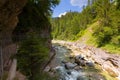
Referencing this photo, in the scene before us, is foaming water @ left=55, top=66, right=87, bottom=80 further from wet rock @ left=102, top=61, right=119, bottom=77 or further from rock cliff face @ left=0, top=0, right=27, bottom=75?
rock cliff face @ left=0, top=0, right=27, bottom=75

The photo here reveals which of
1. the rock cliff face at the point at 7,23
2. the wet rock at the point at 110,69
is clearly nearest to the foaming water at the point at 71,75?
the wet rock at the point at 110,69

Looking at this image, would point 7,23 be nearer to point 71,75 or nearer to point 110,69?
point 71,75

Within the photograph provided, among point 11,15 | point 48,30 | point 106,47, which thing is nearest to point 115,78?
point 48,30

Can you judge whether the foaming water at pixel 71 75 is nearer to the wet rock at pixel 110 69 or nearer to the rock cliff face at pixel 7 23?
the wet rock at pixel 110 69

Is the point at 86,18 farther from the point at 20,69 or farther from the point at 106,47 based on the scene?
the point at 20,69

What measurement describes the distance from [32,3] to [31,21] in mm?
2130

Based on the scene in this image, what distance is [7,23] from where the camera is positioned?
14.9 m

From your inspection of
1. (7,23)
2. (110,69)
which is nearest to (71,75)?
(110,69)

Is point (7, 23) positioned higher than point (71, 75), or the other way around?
point (7, 23)

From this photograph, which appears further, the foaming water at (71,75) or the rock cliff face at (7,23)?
the foaming water at (71,75)

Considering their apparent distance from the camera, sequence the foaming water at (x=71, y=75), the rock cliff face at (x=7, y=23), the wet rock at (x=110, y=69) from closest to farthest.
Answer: the rock cliff face at (x=7, y=23) → the foaming water at (x=71, y=75) → the wet rock at (x=110, y=69)

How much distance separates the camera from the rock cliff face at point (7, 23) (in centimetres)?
1343

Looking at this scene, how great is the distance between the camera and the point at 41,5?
2342 cm

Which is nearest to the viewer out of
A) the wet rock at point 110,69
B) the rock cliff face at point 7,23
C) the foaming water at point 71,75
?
the rock cliff face at point 7,23
